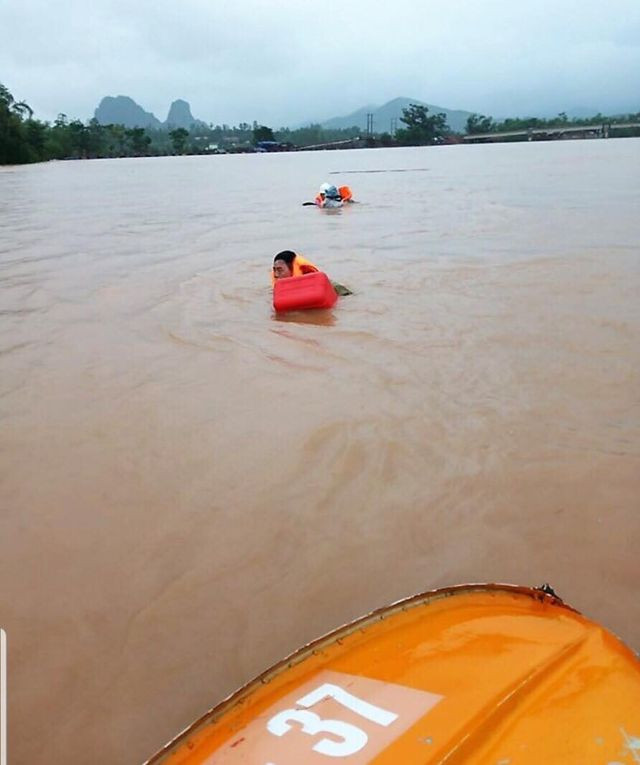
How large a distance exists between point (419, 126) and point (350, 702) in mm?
111581

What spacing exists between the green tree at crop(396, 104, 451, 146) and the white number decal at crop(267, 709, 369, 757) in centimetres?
11113

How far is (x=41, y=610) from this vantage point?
2822 mm

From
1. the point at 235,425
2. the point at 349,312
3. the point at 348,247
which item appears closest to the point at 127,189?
the point at 348,247

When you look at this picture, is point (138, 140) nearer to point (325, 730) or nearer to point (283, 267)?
point (283, 267)

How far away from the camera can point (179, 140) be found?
9725 cm

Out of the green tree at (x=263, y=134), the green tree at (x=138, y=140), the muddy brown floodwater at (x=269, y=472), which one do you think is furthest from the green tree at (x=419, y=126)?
the muddy brown floodwater at (x=269, y=472)

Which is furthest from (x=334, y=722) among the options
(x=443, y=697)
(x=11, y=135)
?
(x=11, y=135)

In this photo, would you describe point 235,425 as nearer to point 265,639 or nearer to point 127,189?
point 265,639

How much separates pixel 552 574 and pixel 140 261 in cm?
878

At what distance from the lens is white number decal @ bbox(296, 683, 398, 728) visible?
1.81 m

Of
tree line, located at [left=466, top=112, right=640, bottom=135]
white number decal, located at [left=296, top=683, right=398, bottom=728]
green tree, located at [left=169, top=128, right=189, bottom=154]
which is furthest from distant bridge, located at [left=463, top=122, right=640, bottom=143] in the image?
white number decal, located at [left=296, top=683, right=398, bottom=728]

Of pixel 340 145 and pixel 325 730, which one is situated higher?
pixel 340 145

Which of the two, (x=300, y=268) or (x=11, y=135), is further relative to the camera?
(x=11, y=135)

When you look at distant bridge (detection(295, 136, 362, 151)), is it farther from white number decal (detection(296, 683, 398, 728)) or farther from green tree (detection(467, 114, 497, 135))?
white number decal (detection(296, 683, 398, 728))
